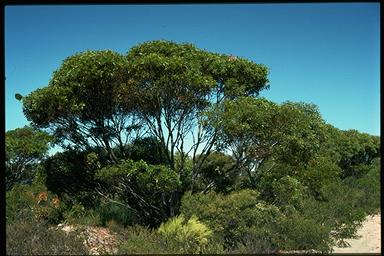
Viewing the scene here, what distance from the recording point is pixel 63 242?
18.9 ft

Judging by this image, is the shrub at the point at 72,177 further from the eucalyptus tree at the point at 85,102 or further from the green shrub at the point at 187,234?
the green shrub at the point at 187,234

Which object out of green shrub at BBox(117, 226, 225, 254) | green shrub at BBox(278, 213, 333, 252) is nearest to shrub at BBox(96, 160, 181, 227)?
green shrub at BBox(117, 226, 225, 254)

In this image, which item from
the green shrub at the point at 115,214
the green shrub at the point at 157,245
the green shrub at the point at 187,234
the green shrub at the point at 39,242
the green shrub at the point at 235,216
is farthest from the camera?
the green shrub at the point at 115,214

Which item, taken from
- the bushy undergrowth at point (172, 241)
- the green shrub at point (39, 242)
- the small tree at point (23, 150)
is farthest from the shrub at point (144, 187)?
the green shrub at point (39, 242)

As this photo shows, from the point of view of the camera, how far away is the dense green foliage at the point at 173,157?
8.15 meters

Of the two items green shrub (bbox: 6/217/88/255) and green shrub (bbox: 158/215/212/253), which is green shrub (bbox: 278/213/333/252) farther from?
green shrub (bbox: 6/217/88/255)

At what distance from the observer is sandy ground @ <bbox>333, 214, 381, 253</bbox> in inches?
318

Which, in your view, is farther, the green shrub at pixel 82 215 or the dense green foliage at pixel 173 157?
the green shrub at pixel 82 215

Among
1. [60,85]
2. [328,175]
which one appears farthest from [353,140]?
[60,85]

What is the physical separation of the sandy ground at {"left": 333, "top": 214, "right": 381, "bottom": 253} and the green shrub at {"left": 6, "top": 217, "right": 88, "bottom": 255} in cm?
440

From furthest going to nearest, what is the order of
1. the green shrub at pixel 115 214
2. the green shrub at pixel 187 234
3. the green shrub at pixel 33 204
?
the green shrub at pixel 115 214 < the green shrub at pixel 33 204 < the green shrub at pixel 187 234

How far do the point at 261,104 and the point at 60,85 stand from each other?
3633 millimetres

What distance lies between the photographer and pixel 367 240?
9.17 meters

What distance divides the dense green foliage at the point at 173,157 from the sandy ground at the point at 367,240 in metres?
0.23
